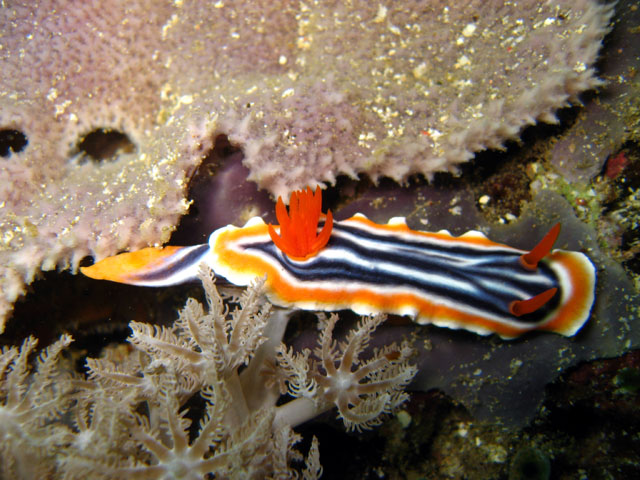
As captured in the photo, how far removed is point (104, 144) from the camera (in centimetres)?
300

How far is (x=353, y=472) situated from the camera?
312 centimetres

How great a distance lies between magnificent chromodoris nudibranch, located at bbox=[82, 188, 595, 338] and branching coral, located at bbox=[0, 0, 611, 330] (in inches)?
14.2

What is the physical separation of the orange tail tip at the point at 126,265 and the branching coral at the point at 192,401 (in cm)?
43

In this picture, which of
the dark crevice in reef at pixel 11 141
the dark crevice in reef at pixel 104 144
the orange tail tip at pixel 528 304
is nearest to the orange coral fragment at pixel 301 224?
the orange tail tip at pixel 528 304

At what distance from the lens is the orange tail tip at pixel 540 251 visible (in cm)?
207

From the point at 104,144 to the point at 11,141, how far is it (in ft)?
1.93

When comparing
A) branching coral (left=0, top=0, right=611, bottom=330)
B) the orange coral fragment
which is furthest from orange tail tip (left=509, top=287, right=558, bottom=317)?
the orange coral fragment

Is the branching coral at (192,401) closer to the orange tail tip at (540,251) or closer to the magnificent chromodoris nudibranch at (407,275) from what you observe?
the magnificent chromodoris nudibranch at (407,275)

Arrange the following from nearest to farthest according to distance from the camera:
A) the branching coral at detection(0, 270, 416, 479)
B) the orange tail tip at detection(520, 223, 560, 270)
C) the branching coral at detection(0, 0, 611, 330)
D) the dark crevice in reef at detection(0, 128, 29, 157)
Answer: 1. the branching coral at detection(0, 270, 416, 479)
2. the orange tail tip at detection(520, 223, 560, 270)
3. the branching coral at detection(0, 0, 611, 330)
4. the dark crevice in reef at detection(0, 128, 29, 157)

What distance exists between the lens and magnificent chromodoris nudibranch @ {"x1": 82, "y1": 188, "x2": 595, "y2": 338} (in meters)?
2.31

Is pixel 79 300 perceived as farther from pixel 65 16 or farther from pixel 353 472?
pixel 353 472

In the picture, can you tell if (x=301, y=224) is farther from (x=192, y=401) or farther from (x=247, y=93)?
(x=192, y=401)

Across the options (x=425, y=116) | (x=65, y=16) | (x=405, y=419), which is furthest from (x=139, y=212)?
(x=405, y=419)

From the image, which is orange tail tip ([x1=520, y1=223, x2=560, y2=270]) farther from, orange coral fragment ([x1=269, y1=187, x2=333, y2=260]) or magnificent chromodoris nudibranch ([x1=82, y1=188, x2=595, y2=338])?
orange coral fragment ([x1=269, y1=187, x2=333, y2=260])
